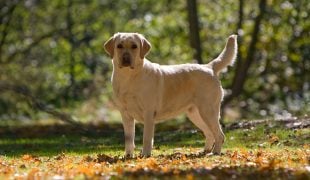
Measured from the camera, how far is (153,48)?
27.1m

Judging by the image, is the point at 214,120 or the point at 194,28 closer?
the point at 214,120

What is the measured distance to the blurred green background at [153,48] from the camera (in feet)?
85.9

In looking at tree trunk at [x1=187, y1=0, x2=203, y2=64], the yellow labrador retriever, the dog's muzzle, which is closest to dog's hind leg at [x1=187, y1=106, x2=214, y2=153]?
the yellow labrador retriever

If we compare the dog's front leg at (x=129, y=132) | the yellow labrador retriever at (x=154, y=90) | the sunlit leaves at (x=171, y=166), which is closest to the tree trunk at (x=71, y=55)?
the yellow labrador retriever at (x=154, y=90)

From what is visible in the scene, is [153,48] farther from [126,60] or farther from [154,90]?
[126,60]

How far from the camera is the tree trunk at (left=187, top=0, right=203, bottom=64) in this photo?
24.0 metres

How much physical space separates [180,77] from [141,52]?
85cm

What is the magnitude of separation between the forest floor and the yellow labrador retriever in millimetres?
497

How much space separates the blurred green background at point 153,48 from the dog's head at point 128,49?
43.2ft

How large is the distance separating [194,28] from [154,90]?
1399 centimetres

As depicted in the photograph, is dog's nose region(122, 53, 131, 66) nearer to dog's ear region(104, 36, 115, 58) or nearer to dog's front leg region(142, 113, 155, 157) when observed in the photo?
dog's ear region(104, 36, 115, 58)

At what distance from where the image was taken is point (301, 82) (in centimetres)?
2733

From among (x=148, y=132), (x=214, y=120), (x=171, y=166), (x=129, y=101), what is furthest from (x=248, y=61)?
(x=171, y=166)

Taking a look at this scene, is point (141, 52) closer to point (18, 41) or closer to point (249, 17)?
point (249, 17)
